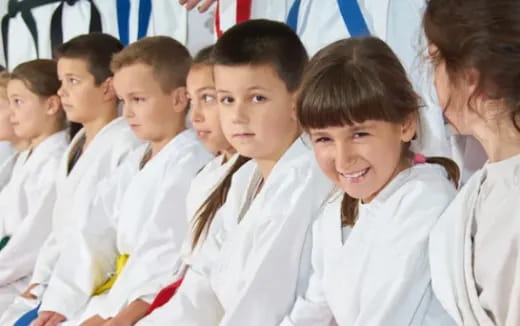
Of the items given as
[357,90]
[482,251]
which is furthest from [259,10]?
[482,251]

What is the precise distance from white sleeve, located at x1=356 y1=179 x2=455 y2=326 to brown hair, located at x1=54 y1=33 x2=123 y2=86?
1.44m

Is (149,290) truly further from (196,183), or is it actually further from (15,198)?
(15,198)

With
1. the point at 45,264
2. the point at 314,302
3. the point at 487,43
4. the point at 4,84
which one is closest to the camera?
the point at 487,43

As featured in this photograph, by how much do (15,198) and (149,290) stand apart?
40.2 inches

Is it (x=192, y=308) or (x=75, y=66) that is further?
(x=75, y=66)

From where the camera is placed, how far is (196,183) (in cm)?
200

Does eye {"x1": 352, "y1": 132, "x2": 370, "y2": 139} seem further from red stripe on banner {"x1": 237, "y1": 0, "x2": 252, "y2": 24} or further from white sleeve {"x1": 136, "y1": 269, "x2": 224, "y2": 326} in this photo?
red stripe on banner {"x1": 237, "y1": 0, "x2": 252, "y2": 24}

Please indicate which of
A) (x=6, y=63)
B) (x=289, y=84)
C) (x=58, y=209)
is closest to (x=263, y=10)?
(x=289, y=84)

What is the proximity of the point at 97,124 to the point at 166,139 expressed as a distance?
17.6 inches

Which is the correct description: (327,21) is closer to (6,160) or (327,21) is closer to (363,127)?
(363,127)

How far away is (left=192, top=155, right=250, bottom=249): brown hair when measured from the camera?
6.23 feet

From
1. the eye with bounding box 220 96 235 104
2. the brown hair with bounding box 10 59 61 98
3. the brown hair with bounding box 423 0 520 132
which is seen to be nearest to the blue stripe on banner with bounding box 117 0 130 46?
the brown hair with bounding box 10 59 61 98

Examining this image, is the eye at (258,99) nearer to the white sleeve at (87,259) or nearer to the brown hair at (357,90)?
the brown hair at (357,90)

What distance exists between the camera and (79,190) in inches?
95.3
